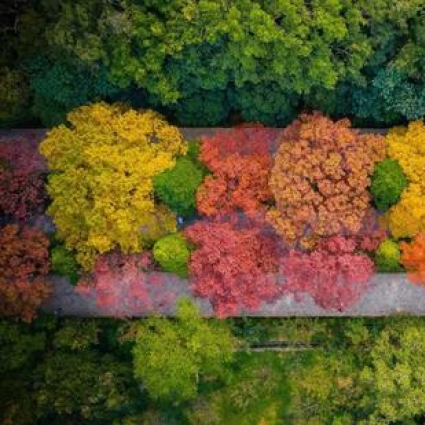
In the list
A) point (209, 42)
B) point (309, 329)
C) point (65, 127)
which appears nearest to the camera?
point (209, 42)

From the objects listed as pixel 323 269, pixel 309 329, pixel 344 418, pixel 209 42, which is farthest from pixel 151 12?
pixel 344 418

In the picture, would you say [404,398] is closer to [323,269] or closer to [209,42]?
[323,269]

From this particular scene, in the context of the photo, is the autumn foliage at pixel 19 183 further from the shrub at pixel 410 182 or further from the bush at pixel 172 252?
the shrub at pixel 410 182

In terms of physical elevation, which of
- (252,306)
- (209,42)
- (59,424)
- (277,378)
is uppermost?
(209,42)

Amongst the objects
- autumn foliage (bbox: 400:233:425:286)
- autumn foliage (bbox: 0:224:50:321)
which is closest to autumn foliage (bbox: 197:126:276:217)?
autumn foliage (bbox: 400:233:425:286)

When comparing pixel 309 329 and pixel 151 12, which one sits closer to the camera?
pixel 151 12

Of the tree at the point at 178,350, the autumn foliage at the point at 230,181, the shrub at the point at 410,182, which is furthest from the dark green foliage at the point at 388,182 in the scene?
the tree at the point at 178,350

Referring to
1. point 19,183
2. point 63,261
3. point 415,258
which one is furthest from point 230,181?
point 19,183
